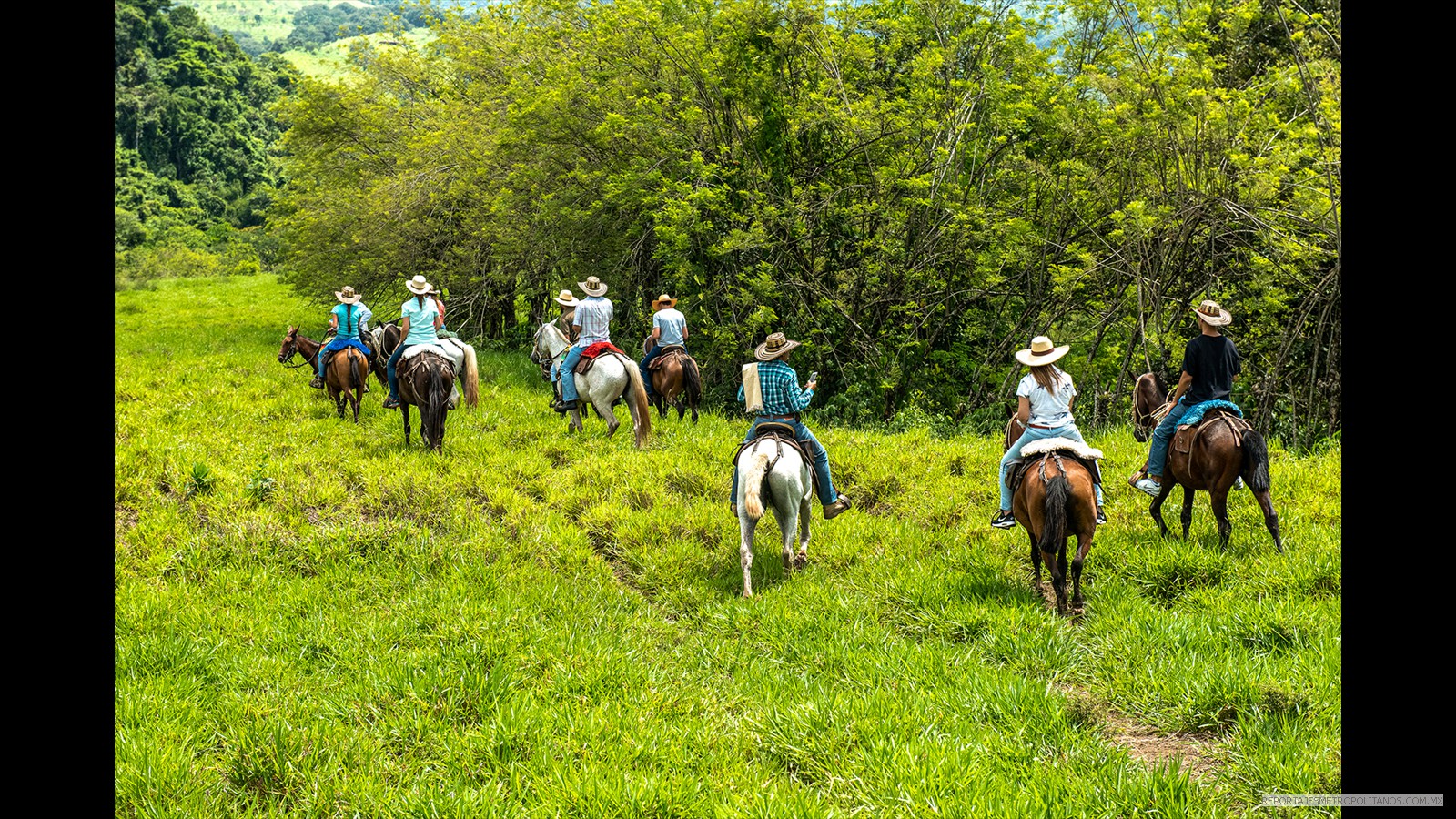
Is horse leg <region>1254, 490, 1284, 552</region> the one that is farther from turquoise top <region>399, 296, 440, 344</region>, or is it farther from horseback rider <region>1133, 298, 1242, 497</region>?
turquoise top <region>399, 296, 440, 344</region>

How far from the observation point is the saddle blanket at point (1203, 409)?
7828 millimetres

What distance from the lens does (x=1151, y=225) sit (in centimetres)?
1233

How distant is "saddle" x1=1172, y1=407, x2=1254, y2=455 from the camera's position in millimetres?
7629

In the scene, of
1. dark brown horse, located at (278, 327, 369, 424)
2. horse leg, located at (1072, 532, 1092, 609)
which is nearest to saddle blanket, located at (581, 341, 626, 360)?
dark brown horse, located at (278, 327, 369, 424)

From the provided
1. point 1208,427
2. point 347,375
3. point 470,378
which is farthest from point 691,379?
point 1208,427

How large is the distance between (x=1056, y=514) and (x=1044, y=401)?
3.54 feet

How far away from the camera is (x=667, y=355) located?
14609 millimetres

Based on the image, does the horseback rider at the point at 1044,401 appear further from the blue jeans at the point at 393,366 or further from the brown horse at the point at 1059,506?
the blue jeans at the point at 393,366

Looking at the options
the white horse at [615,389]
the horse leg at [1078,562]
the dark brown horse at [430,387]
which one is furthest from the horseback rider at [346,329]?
the horse leg at [1078,562]

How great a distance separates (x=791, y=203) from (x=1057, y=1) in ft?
19.9

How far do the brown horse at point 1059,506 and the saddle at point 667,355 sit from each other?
26.7ft

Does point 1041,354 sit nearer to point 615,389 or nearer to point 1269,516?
point 1269,516

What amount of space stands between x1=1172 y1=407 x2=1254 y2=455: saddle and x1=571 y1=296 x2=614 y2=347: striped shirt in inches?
314
